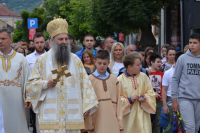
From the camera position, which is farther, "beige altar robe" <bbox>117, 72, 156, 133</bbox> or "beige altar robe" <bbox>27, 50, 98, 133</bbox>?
"beige altar robe" <bbox>117, 72, 156, 133</bbox>

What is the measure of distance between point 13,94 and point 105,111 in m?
1.51

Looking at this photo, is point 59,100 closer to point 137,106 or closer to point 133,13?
point 137,106

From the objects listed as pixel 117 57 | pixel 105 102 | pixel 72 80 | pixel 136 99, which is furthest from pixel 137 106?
pixel 72 80

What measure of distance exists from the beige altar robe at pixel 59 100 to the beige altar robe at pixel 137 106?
140 centimetres

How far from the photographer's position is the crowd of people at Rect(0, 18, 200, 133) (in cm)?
483

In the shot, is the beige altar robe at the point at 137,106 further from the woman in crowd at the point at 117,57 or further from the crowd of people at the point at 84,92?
the woman in crowd at the point at 117,57

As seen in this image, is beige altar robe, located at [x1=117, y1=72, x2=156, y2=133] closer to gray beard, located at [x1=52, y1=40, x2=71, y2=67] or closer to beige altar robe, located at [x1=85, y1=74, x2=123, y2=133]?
beige altar robe, located at [x1=85, y1=74, x2=123, y2=133]

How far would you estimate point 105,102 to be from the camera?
553 cm

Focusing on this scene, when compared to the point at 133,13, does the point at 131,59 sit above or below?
below

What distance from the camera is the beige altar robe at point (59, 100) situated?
4781 mm

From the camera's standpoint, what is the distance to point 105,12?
15.9m

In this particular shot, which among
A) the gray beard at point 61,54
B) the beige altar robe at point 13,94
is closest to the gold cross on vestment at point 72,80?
the gray beard at point 61,54

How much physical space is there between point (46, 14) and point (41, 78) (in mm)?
32716

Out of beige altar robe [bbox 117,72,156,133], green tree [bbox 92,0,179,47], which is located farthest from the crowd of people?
green tree [bbox 92,0,179,47]
